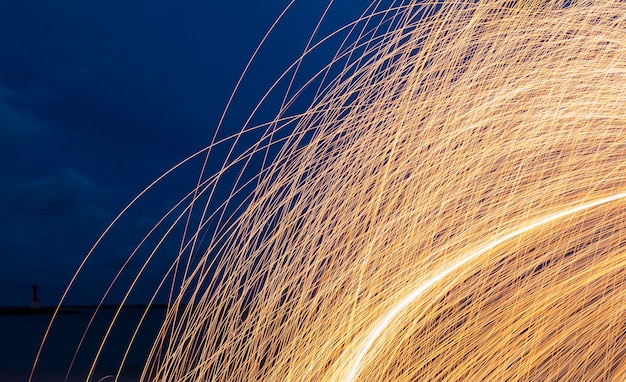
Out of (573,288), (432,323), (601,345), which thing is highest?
(432,323)

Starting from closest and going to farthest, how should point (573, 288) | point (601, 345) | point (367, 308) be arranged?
point (367, 308)
point (573, 288)
point (601, 345)

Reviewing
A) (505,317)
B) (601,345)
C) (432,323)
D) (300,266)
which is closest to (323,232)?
(300,266)

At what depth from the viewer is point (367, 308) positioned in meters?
3.78

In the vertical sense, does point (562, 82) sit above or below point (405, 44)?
below

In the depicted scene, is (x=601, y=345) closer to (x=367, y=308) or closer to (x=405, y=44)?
(x=367, y=308)

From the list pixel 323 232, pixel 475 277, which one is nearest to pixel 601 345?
pixel 475 277

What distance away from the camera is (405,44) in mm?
3986

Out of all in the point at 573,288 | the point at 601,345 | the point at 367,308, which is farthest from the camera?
the point at 601,345

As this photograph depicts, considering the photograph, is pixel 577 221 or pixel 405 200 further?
pixel 577 221

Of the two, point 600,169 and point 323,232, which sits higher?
point 323,232

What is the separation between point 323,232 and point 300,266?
0.80ft

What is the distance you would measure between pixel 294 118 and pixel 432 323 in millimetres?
1714

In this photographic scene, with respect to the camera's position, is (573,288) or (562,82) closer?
(562,82)

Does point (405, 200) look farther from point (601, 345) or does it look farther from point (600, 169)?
point (601, 345)
